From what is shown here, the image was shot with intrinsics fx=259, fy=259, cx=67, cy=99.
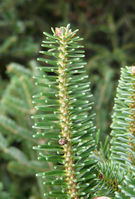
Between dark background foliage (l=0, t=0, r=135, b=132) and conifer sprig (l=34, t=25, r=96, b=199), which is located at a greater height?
dark background foliage (l=0, t=0, r=135, b=132)

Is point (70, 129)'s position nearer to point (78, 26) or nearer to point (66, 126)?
point (66, 126)

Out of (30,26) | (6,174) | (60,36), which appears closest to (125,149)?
(60,36)

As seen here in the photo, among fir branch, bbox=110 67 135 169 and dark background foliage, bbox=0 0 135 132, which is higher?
dark background foliage, bbox=0 0 135 132

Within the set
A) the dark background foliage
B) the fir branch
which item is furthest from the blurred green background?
the fir branch

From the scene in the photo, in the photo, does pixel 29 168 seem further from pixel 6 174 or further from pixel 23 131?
pixel 6 174

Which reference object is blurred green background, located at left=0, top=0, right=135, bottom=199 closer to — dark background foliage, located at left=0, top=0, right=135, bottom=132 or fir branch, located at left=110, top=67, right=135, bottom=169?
dark background foliage, located at left=0, top=0, right=135, bottom=132

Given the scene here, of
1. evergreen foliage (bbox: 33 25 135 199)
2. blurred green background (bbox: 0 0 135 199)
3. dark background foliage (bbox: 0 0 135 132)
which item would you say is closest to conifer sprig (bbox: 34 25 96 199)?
evergreen foliage (bbox: 33 25 135 199)

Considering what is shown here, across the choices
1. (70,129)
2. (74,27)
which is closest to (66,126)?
(70,129)

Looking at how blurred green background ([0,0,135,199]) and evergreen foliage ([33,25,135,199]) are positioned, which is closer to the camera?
evergreen foliage ([33,25,135,199])

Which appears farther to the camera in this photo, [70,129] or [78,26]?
[78,26]

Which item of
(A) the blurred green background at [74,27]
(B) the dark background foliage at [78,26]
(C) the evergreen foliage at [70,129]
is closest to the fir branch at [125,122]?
(C) the evergreen foliage at [70,129]

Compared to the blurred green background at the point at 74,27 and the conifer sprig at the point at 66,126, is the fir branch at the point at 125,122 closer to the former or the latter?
the conifer sprig at the point at 66,126
